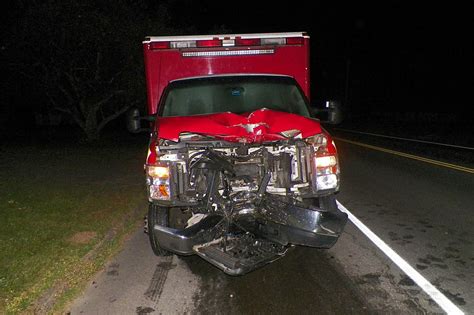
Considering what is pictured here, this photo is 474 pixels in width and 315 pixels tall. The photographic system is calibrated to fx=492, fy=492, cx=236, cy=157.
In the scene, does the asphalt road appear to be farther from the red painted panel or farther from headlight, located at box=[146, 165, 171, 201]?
the red painted panel

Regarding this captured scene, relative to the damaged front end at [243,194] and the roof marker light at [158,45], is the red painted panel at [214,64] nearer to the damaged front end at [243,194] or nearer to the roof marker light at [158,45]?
the roof marker light at [158,45]

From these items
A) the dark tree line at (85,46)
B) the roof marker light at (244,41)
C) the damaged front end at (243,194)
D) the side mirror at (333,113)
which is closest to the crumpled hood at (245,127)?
the damaged front end at (243,194)

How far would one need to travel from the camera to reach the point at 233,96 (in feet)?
23.3

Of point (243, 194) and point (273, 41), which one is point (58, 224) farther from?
point (273, 41)

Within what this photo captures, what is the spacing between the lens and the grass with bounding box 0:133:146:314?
208 inches

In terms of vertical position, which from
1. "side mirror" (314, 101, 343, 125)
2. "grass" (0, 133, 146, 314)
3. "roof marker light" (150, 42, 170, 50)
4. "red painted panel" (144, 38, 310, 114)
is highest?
"roof marker light" (150, 42, 170, 50)

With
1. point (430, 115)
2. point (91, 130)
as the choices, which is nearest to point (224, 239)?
point (91, 130)

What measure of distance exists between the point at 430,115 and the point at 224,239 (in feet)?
148

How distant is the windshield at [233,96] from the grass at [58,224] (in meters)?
2.24

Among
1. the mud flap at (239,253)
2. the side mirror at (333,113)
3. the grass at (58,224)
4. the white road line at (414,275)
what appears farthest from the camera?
the side mirror at (333,113)

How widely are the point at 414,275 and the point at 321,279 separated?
1.04 meters

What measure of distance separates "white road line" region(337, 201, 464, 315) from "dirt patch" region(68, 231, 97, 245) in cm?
402

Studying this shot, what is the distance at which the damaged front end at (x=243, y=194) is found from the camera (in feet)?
16.6

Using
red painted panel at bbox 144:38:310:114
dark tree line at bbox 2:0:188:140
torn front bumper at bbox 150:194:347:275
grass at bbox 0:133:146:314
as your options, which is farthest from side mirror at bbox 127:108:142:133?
dark tree line at bbox 2:0:188:140
